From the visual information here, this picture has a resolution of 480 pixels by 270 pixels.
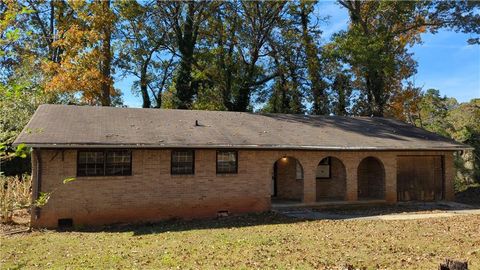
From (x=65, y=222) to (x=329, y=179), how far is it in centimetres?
1198

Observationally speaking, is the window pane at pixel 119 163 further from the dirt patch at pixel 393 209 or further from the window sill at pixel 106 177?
the dirt patch at pixel 393 209

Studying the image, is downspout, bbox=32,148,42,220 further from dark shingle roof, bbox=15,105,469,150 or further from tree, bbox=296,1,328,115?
tree, bbox=296,1,328,115

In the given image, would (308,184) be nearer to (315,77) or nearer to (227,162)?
(227,162)

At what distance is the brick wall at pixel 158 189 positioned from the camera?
13.6 metres

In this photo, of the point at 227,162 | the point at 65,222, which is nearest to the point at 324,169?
the point at 227,162

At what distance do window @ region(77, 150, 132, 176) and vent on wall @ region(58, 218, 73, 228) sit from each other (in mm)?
1531

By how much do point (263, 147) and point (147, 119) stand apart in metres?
4.98

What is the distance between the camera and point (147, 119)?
17031mm

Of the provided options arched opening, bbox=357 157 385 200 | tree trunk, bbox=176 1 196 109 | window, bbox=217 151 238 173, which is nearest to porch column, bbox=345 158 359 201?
arched opening, bbox=357 157 385 200

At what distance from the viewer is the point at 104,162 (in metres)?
14.3

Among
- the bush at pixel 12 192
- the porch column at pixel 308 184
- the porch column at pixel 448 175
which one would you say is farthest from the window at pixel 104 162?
the porch column at pixel 448 175

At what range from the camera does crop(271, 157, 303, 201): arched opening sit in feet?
63.3

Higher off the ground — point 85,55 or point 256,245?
point 85,55

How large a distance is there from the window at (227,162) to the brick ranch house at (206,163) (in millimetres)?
39
